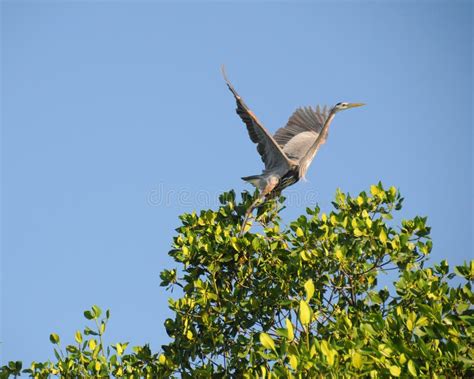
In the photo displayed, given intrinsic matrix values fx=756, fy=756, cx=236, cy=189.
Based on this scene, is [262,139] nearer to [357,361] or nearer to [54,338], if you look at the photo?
[54,338]

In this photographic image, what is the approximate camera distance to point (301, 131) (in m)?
16.5

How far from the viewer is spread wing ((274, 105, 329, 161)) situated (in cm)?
1543

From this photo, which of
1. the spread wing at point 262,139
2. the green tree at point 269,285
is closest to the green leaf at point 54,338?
the green tree at point 269,285

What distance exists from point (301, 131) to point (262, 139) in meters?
2.50

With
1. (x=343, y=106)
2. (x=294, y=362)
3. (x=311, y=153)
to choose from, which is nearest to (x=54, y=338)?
(x=294, y=362)

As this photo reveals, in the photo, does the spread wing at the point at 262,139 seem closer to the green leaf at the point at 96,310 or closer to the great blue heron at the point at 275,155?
the great blue heron at the point at 275,155

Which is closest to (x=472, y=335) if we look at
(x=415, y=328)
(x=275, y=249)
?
(x=415, y=328)

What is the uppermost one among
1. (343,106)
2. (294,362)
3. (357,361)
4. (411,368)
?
(343,106)

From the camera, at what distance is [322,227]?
10555 millimetres

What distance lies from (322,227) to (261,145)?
13.5 feet

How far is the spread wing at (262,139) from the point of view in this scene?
13773mm

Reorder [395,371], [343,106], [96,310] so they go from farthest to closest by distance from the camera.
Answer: [343,106], [96,310], [395,371]

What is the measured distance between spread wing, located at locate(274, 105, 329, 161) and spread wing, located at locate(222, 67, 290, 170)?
30.3 inches

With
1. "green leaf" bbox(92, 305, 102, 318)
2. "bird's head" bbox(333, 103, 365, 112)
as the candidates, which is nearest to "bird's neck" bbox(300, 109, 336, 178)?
"bird's head" bbox(333, 103, 365, 112)
